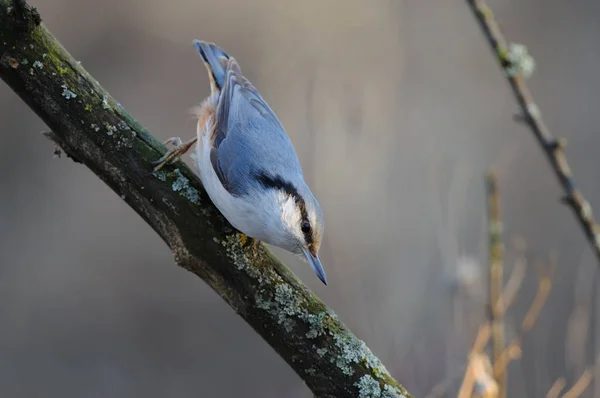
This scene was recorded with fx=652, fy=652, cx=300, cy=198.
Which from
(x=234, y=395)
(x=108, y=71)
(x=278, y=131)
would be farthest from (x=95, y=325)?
(x=278, y=131)

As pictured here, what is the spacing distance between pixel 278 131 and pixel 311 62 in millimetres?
2009

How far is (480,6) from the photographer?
1605 mm

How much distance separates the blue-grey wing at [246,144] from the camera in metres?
1.86

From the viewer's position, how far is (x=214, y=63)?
92.4 inches

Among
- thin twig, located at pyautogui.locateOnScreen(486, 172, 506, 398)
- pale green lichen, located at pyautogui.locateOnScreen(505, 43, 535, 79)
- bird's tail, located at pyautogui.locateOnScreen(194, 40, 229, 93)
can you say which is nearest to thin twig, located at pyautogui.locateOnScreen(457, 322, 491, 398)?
thin twig, located at pyautogui.locateOnScreen(486, 172, 506, 398)

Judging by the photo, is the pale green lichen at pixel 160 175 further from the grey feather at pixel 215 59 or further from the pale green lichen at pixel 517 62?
the pale green lichen at pixel 517 62

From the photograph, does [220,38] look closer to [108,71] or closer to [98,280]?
[108,71]

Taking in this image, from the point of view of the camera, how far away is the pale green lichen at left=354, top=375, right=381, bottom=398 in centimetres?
141

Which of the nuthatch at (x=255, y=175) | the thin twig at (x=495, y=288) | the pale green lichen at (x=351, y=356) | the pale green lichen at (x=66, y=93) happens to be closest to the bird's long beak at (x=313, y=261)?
the nuthatch at (x=255, y=175)

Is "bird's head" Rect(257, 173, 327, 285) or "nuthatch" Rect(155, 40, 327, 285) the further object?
"bird's head" Rect(257, 173, 327, 285)

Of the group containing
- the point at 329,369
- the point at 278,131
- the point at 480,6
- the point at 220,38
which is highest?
the point at 220,38

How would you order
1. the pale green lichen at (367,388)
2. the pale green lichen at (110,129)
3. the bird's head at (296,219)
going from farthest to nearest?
the bird's head at (296,219) < the pale green lichen at (110,129) < the pale green lichen at (367,388)

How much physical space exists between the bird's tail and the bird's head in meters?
0.62

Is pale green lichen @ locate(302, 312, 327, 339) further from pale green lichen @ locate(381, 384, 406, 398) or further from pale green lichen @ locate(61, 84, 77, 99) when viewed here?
pale green lichen @ locate(61, 84, 77, 99)
